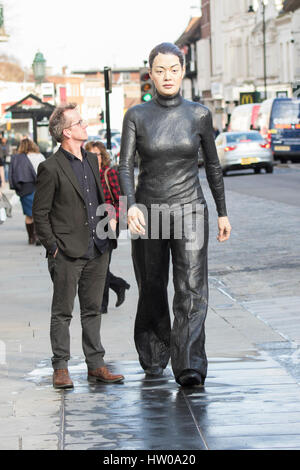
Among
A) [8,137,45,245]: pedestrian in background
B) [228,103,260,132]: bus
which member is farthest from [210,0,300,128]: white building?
[8,137,45,245]: pedestrian in background

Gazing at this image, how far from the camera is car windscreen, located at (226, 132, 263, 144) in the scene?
39.4m

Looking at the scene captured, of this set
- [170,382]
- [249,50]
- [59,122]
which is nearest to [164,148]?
[59,122]

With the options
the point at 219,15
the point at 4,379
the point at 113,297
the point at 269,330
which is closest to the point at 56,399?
the point at 4,379

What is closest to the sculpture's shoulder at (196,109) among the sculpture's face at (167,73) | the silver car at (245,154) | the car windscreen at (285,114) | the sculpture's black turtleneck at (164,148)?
the sculpture's black turtleneck at (164,148)

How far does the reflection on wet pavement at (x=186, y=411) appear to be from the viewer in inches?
220

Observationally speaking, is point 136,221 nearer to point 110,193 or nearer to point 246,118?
point 110,193

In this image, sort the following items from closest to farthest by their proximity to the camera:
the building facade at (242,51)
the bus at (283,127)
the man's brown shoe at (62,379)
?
1. the man's brown shoe at (62,379)
2. the bus at (283,127)
3. the building facade at (242,51)

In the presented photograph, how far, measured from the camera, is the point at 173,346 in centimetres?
693

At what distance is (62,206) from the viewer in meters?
7.18

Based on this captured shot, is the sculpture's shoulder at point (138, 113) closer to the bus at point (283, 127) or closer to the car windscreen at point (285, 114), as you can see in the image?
the bus at point (283, 127)

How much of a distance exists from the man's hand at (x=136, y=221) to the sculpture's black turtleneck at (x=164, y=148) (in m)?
0.13

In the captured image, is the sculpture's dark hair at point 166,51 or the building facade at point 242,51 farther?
the building facade at point 242,51

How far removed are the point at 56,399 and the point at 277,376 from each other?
4.38 ft
